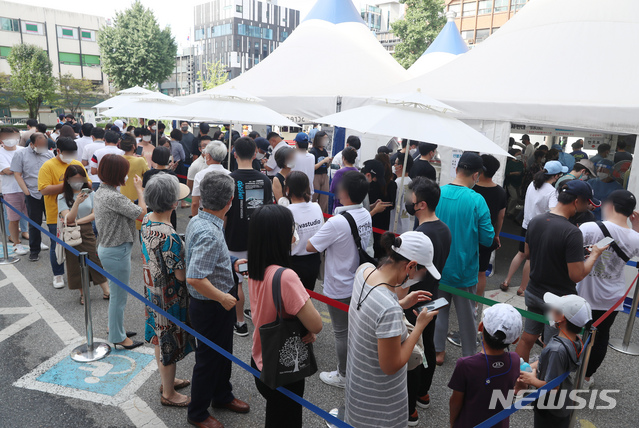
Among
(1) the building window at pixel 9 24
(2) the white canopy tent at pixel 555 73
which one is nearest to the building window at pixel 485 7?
(2) the white canopy tent at pixel 555 73

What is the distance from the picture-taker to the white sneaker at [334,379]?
12.4ft

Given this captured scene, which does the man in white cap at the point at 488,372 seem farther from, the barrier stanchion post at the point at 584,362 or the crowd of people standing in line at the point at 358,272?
the barrier stanchion post at the point at 584,362

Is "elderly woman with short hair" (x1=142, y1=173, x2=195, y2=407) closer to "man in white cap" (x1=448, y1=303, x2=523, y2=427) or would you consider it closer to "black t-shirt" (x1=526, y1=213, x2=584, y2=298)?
"man in white cap" (x1=448, y1=303, x2=523, y2=427)

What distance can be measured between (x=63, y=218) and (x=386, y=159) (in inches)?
168

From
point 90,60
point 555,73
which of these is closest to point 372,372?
point 555,73

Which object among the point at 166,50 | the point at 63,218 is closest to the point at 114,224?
the point at 63,218

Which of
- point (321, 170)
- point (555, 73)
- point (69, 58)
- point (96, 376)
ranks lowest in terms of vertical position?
point (96, 376)

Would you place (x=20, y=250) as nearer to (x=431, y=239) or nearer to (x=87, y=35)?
(x=431, y=239)

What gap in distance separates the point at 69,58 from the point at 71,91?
1527cm

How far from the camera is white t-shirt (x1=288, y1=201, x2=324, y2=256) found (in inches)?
151

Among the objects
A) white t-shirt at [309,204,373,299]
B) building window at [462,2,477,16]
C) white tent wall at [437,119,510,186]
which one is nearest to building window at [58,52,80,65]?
building window at [462,2,477,16]

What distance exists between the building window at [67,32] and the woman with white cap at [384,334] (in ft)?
230

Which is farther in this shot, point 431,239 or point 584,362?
point 431,239

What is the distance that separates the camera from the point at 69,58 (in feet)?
192
